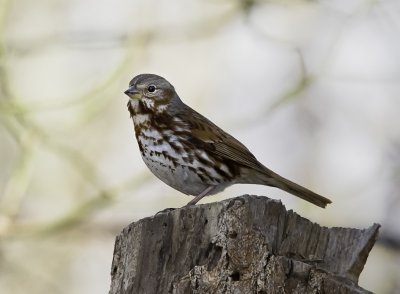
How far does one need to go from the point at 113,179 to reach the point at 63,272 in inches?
79.3

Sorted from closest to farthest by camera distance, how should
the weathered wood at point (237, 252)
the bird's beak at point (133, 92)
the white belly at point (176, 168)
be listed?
the weathered wood at point (237, 252), the white belly at point (176, 168), the bird's beak at point (133, 92)

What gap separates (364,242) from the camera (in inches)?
199

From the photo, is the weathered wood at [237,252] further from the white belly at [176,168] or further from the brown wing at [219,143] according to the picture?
the brown wing at [219,143]

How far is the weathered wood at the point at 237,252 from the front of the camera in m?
4.56

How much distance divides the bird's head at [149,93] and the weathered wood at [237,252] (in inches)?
90.5

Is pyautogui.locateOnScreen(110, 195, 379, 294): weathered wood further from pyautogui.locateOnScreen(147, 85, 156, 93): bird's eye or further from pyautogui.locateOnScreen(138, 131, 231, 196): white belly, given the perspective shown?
pyautogui.locateOnScreen(147, 85, 156, 93): bird's eye

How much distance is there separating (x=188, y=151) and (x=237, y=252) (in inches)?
91.9

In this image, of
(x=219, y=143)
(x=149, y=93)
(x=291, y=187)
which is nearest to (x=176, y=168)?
(x=219, y=143)

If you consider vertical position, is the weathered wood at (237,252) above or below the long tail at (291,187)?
below

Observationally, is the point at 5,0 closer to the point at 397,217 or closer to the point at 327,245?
the point at 397,217

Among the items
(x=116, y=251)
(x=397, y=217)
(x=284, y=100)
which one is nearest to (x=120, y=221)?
(x=284, y=100)

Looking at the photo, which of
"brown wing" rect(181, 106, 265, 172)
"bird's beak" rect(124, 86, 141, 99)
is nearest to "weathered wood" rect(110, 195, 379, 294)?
"brown wing" rect(181, 106, 265, 172)

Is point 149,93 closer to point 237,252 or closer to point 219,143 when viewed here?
point 219,143

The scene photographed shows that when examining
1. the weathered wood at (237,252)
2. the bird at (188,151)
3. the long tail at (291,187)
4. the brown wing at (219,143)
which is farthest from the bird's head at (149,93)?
the weathered wood at (237,252)
